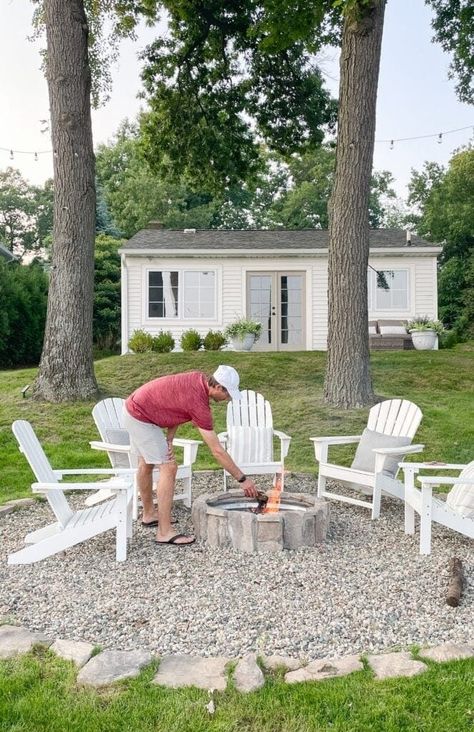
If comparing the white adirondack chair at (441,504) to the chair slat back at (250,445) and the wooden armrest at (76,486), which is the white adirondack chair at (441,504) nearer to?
the chair slat back at (250,445)

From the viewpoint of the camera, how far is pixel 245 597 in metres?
3.13

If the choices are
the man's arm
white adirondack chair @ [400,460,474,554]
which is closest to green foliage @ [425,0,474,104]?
white adirondack chair @ [400,460,474,554]

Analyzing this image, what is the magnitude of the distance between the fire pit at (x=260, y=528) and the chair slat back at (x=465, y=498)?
0.86 metres

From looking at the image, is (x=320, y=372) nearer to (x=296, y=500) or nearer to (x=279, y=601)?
(x=296, y=500)

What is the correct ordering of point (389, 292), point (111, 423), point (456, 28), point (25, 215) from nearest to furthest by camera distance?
point (111, 423) → point (456, 28) → point (389, 292) → point (25, 215)

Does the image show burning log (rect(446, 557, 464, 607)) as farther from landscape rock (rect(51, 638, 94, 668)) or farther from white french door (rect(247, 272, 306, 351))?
white french door (rect(247, 272, 306, 351))

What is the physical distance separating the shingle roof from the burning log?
1276 centimetres

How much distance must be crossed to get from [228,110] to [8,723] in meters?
11.7

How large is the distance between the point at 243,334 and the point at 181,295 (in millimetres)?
2601

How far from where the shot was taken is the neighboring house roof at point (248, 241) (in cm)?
1560

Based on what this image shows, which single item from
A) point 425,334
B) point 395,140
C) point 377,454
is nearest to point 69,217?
point 377,454

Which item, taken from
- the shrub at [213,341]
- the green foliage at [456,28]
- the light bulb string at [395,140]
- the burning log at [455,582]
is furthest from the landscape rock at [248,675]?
the light bulb string at [395,140]

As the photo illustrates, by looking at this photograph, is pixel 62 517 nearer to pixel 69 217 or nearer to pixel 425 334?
pixel 69 217

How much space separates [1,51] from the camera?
13.0 meters
